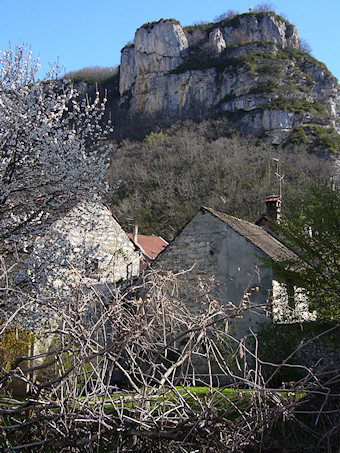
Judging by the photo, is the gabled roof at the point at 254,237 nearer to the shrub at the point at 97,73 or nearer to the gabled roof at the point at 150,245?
the gabled roof at the point at 150,245

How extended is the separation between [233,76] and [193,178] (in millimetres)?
38586

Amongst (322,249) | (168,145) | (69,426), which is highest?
(168,145)

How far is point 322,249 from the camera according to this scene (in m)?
11.4

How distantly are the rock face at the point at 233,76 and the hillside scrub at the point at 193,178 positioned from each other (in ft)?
37.4

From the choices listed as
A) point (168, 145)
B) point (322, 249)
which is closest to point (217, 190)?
point (168, 145)

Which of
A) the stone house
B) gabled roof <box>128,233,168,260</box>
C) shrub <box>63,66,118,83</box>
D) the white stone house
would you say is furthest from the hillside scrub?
shrub <box>63,66,118,83</box>

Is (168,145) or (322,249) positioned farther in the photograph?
(168,145)

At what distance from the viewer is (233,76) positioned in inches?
3031

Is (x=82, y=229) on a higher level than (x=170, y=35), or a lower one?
lower

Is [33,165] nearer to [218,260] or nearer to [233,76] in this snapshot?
[218,260]

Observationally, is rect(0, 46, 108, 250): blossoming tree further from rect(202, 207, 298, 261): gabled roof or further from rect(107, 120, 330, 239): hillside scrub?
rect(107, 120, 330, 239): hillside scrub

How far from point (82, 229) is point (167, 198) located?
30.5m

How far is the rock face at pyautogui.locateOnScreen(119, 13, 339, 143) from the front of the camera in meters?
67.2

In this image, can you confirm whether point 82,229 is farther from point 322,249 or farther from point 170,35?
point 170,35
